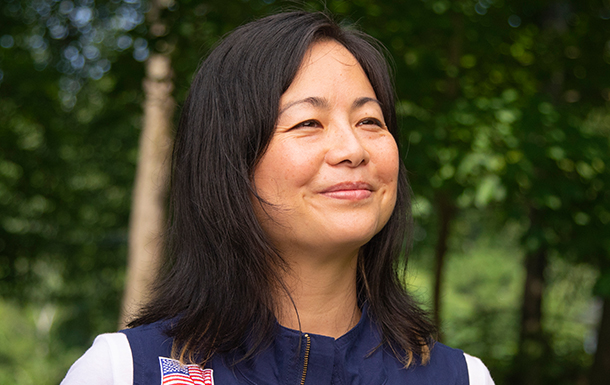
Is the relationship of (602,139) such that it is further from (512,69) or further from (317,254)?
(317,254)

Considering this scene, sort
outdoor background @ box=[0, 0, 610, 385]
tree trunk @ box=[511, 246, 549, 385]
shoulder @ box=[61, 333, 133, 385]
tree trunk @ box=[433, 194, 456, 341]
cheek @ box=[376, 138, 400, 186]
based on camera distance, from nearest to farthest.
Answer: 1. shoulder @ box=[61, 333, 133, 385]
2. cheek @ box=[376, 138, 400, 186]
3. outdoor background @ box=[0, 0, 610, 385]
4. tree trunk @ box=[433, 194, 456, 341]
5. tree trunk @ box=[511, 246, 549, 385]

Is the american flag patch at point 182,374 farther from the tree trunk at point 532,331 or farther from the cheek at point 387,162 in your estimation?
the tree trunk at point 532,331

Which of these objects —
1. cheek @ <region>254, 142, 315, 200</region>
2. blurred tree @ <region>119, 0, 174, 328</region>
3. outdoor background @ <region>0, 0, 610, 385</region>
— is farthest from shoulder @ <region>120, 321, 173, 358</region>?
blurred tree @ <region>119, 0, 174, 328</region>

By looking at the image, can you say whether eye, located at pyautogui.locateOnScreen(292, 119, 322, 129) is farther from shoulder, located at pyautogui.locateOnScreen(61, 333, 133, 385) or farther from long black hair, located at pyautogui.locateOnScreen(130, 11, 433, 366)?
shoulder, located at pyautogui.locateOnScreen(61, 333, 133, 385)

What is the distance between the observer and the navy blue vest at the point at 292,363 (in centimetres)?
134

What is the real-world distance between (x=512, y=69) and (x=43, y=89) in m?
4.88

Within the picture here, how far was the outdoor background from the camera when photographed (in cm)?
381

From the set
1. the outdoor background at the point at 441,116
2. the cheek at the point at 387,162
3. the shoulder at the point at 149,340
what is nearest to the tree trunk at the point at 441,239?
the outdoor background at the point at 441,116

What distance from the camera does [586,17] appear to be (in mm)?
4984

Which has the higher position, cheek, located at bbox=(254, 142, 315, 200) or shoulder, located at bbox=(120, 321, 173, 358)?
cheek, located at bbox=(254, 142, 315, 200)

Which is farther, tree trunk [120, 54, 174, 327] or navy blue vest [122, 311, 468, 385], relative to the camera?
tree trunk [120, 54, 174, 327]

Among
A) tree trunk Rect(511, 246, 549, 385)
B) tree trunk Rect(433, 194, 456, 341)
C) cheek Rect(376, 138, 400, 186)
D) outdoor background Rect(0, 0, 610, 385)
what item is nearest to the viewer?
cheek Rect(376, 138, 400, 186)

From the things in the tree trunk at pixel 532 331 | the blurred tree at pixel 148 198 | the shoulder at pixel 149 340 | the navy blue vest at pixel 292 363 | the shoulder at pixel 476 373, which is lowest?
the tree trunk at pixel 532 331

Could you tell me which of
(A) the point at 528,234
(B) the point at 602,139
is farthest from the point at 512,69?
(A) the point at 528,234
